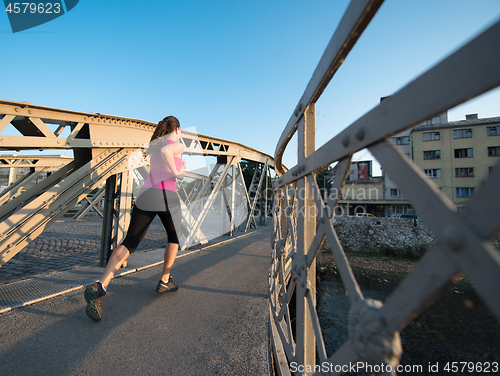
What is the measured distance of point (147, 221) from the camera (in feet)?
8.44

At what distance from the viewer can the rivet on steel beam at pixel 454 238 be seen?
1.37ft

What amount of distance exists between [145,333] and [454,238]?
2.20 metres

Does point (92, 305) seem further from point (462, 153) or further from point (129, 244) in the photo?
point (462, 153)

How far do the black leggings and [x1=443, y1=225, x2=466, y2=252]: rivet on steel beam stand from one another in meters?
2.49

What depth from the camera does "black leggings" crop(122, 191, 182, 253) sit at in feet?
7.90

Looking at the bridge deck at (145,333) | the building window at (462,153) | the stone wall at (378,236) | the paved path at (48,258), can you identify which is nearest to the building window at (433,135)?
the building window at (462,153)

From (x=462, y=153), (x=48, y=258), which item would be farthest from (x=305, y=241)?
(x=48, y=258)

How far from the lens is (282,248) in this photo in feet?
6.72

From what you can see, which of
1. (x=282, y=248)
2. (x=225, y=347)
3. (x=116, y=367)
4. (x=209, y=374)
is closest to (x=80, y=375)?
(x=116, y=367)

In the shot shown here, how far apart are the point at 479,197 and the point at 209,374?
1684 millimetres

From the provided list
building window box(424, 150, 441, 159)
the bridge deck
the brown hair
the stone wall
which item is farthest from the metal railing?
the stone wall

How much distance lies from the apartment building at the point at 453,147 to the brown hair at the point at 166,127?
2445mm

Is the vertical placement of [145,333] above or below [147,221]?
below

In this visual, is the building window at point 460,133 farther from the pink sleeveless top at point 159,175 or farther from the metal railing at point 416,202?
the pink sleeveless top at point 159,175
